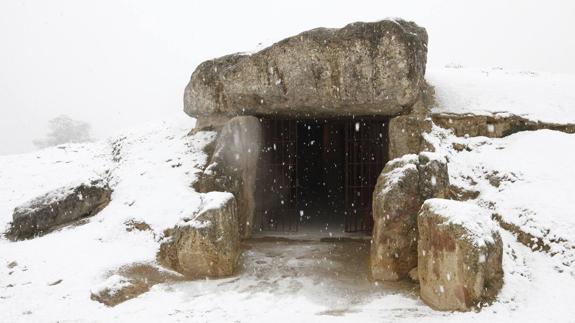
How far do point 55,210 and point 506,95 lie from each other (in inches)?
370

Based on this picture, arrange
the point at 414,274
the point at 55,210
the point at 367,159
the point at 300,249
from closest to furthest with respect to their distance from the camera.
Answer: the point at 414,274
the point at 300,249
the point at 55,210
the point at 367,159

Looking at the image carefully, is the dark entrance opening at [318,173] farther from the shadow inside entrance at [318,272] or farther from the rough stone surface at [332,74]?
the shadow inside entrance at [318,272]

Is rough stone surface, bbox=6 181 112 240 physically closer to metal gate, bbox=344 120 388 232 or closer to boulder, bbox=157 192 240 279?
boulder, bbox=157 192 240 279

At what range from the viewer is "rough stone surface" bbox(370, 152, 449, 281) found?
6410mm

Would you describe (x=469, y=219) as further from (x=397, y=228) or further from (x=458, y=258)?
(x=397, y=228)

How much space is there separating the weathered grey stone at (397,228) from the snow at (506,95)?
2929 millimetres

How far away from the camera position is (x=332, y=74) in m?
8.54

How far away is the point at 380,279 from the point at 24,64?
11487 cm

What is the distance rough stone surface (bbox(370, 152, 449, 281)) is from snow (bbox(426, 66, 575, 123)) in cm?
260

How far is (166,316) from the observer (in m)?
5.64

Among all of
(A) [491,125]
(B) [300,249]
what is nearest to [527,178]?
(A) [491,125]

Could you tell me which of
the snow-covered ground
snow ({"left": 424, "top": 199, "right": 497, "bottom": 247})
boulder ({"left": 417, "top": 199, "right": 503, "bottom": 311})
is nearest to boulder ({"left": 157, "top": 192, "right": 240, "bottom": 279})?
the snow-covered ground

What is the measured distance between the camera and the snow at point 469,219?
521cm

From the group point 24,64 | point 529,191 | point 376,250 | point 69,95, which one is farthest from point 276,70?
point 24,64
